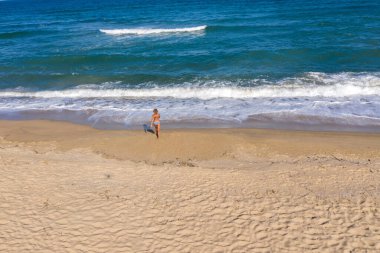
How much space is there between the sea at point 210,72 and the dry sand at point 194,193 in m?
2.06

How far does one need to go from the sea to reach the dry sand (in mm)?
2064

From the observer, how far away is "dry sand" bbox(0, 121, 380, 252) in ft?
25.5

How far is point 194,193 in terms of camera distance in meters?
9.52

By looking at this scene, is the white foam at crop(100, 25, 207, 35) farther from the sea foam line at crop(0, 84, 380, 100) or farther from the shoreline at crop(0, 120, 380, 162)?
the shoreline at crop(0, 120, 380, 162)

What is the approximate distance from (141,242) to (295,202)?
12.4 ft

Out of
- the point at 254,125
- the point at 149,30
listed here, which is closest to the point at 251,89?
the point at 254,125

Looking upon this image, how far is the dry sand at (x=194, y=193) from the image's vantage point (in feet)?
25.5

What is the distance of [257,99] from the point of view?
691 inches

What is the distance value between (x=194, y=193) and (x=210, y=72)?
513 inches

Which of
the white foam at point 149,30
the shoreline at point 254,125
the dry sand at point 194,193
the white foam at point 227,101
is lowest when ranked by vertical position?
the dry sand at point 194,193

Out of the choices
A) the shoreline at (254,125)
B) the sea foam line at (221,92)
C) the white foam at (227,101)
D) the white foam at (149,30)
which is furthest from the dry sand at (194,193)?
the white foam at (149,30)

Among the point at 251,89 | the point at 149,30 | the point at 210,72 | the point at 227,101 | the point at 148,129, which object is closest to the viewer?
the point at 148,129

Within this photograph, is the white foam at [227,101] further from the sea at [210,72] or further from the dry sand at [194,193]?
the dry sand at [194,193]

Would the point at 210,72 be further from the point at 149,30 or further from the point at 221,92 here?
the point at 149,30
